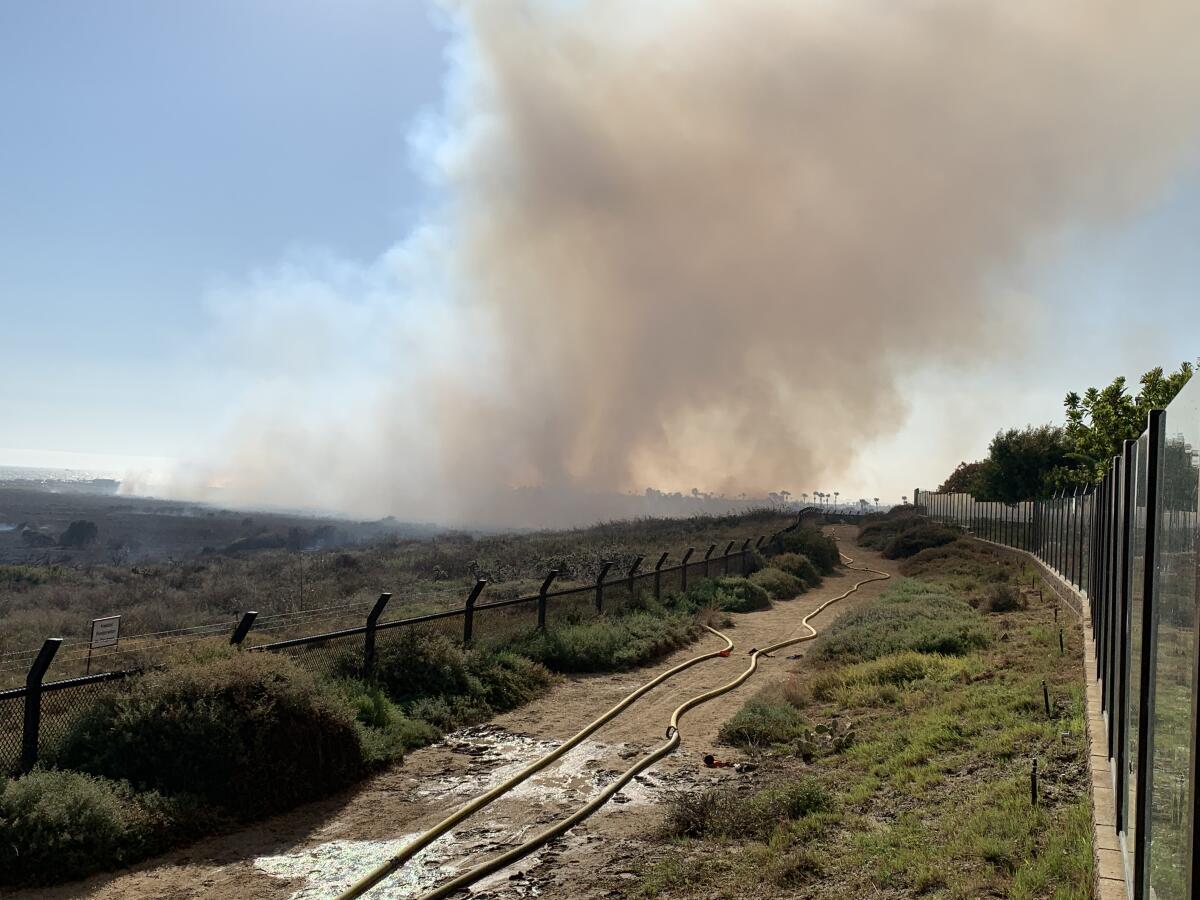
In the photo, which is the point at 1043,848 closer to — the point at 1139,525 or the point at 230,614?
the point at 1139,525

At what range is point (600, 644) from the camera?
1678cm

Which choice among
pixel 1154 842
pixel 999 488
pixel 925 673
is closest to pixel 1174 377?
pixel 999 488

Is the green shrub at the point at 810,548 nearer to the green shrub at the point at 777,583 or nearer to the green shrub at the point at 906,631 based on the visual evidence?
the green shrub at the point at 777,583

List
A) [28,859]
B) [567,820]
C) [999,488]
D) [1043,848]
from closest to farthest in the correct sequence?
[1043,848] → [28,859] → [567,820] → [999,488]

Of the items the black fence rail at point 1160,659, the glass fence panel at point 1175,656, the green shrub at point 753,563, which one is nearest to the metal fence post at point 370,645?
the black fence rail at point 1160,659

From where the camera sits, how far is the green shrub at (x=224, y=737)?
8578 mm

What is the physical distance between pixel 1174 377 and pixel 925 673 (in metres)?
32.5

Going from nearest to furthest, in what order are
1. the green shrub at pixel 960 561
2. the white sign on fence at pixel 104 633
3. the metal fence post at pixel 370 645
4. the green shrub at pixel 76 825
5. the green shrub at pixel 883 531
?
the green shrub at pixel 76 825, the white sign on fence at pixel 104 633, the metal fence post at pixel 370 645, the green shrub at pixel 960 561, the green shrub at pixel 883 531

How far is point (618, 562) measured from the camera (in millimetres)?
31688

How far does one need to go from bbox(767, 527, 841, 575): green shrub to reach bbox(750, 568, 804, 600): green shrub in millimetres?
6010

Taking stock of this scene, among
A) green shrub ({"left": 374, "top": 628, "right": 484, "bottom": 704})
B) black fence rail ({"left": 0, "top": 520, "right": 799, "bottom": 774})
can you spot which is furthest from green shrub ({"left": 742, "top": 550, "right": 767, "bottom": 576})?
green shrub ({"left": 374, "top": 628, "right": 484, "bottom": 704})

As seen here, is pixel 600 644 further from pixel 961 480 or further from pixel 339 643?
pixel 961 480

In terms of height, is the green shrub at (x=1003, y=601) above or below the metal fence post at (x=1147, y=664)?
below

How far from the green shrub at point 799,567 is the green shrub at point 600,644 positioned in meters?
15.7
